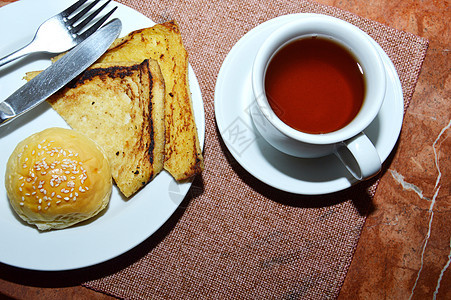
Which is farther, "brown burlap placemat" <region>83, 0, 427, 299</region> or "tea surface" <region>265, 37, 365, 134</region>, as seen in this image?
"brown burlap placemat" <region>83, 0, 427, 299</region>

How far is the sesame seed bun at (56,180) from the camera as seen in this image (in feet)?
3.53

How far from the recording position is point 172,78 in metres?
1.15

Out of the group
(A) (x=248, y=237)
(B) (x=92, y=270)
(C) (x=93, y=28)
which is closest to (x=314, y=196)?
(A) (x=248, y=237)

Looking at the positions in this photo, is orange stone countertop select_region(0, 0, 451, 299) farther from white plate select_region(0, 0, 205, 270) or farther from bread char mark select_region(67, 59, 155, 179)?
bread char mark select_region(67, 59, 155, 179)

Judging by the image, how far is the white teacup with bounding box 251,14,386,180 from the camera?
2.89 feet

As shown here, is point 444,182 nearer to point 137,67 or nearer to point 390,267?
point 390,267

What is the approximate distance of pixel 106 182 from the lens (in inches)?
44.1

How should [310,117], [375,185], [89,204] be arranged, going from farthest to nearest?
[375,185], [89,204], [310,117]

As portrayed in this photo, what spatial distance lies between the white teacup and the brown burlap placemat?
321 mm

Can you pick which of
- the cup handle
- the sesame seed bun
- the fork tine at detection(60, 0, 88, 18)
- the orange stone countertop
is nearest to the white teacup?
the cup handle

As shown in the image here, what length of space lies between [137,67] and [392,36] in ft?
2.84

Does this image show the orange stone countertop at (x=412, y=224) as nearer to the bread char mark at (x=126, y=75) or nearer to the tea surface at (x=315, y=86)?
the tea surface at (x=315, y=86)

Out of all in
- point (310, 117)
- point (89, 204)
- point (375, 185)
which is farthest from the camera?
point (375, 185)

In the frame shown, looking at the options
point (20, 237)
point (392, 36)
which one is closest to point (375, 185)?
point (392, 36)
